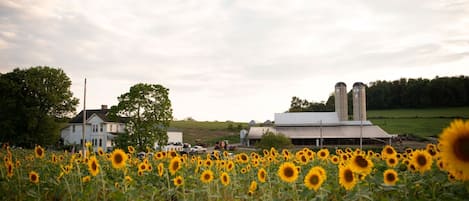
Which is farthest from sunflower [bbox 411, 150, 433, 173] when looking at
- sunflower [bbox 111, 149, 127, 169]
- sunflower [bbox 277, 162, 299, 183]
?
sunflower [bbox 111, 149, 127, 169]

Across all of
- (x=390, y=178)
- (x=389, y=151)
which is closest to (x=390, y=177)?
(x=390, y=178)

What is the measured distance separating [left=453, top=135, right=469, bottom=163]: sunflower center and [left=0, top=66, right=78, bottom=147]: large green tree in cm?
3285

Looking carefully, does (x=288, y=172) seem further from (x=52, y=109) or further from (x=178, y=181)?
(x=52, y=109)

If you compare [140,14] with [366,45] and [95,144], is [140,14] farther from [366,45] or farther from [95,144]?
[95,144]

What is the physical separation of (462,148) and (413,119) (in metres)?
58.4

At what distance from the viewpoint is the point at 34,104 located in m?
32.6

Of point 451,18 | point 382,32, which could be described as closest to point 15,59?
point 451,18

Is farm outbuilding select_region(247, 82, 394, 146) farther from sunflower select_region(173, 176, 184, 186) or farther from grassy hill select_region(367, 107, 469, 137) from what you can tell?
sunflower select_region(173, 176, 184, 186)

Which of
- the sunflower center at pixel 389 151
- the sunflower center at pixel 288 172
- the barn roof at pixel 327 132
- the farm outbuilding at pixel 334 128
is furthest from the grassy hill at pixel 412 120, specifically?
the sunflower center at pixel 288 172

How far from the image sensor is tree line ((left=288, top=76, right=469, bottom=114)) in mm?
39547

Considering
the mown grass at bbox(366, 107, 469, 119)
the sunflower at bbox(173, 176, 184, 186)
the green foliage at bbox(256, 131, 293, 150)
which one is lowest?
the green foliage at bbox(256, 131, 293, 150)

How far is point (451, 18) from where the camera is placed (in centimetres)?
845

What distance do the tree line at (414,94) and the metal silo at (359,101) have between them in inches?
299

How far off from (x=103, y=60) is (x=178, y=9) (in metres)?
2.77
